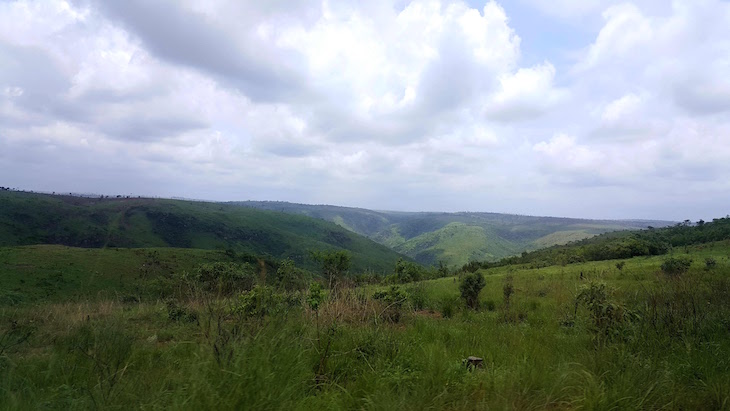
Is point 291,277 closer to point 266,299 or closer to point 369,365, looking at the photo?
point 266,299

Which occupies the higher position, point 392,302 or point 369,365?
point 369,365

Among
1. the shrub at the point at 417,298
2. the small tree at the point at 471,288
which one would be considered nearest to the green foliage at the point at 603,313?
the shrub at the point at 417,298

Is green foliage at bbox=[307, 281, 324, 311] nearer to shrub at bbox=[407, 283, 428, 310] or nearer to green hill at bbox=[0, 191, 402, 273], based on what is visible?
shrub at bbox=[407, 283, 428, 310]

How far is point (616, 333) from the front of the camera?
535cm

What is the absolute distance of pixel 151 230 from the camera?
395 ft

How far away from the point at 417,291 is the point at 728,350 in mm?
8212

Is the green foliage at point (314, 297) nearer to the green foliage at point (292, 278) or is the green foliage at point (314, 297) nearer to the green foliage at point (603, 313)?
the green foliage at point (292, 278)

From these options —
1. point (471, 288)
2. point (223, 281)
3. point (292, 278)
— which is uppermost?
point (292, 278)

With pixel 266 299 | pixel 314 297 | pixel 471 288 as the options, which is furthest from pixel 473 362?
pixel 471 288

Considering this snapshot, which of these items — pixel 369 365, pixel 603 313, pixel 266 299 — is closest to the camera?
pixel 369 365

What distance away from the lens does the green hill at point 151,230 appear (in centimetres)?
9756

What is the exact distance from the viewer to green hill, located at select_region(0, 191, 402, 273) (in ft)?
320

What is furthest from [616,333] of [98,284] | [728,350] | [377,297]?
[98,284]

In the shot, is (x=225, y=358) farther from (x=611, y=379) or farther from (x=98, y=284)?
(x=98, y=284)
